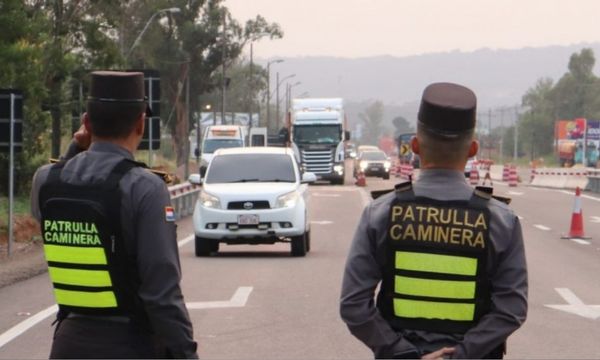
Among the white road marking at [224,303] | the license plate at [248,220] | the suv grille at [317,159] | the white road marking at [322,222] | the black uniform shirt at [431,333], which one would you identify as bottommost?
the suv grille at [317,159]

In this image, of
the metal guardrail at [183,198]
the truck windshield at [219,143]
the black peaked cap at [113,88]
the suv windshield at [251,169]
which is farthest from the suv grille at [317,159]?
the black peaked cap at [113,88]

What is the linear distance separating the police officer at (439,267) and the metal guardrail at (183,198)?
90.3 ft

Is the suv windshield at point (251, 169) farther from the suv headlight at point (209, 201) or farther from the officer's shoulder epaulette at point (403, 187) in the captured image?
the officer's shoulder epaulette at point (403, 187)

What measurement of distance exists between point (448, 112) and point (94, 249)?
51.1 inches

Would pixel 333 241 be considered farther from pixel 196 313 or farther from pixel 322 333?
pixel 322 333

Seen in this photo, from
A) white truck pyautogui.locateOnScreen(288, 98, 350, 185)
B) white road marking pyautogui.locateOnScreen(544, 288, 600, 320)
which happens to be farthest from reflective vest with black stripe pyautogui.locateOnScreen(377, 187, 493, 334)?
white truck pyautogui.locateOnScreen(288, 98, 350, 185)

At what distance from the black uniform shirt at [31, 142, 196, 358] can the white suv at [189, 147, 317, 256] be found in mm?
16156

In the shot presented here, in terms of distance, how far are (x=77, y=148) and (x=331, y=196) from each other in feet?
136

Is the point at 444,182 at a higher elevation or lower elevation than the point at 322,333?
higher

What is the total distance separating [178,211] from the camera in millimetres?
33531

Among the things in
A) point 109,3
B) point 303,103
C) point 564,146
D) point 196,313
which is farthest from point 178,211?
point 564,146

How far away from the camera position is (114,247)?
16.0 ft

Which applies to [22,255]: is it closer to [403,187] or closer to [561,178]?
[403,187]

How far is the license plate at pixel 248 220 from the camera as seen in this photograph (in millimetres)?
21156
